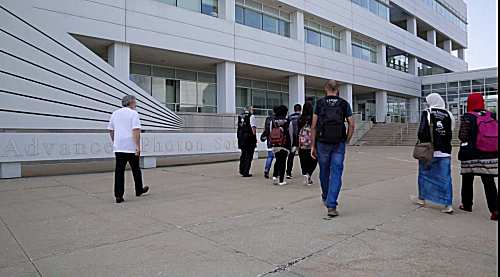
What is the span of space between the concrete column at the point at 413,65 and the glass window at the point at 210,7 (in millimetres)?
26253

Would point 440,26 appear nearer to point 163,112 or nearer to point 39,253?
point 163,112

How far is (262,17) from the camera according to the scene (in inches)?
965

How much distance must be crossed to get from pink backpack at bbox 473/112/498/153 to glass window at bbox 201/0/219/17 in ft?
59.9

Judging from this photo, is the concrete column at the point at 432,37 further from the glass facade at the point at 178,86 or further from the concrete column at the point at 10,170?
the concrete column at the point at 10,170

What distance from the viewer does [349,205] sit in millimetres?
5586

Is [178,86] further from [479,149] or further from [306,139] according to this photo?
[479,149]

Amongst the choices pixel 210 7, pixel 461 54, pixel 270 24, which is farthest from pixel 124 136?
pixel 461 54

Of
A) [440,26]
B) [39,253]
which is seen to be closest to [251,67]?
[39,253]

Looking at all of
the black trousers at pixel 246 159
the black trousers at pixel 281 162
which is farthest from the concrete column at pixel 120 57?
the black trousers at pixel 281 162

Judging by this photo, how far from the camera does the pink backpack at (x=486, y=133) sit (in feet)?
15.6

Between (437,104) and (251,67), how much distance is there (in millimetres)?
18981

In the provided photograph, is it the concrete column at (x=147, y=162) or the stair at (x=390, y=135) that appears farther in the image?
the stair at (x=390, y=135)

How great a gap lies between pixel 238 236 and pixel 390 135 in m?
29.5

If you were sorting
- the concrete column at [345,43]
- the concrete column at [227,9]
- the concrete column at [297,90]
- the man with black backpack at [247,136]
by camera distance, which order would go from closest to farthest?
the man with black backpack at [247,136]
the concrete column at [227,9]
the concrete column at [297,90]
the concrete column at [345,43]
